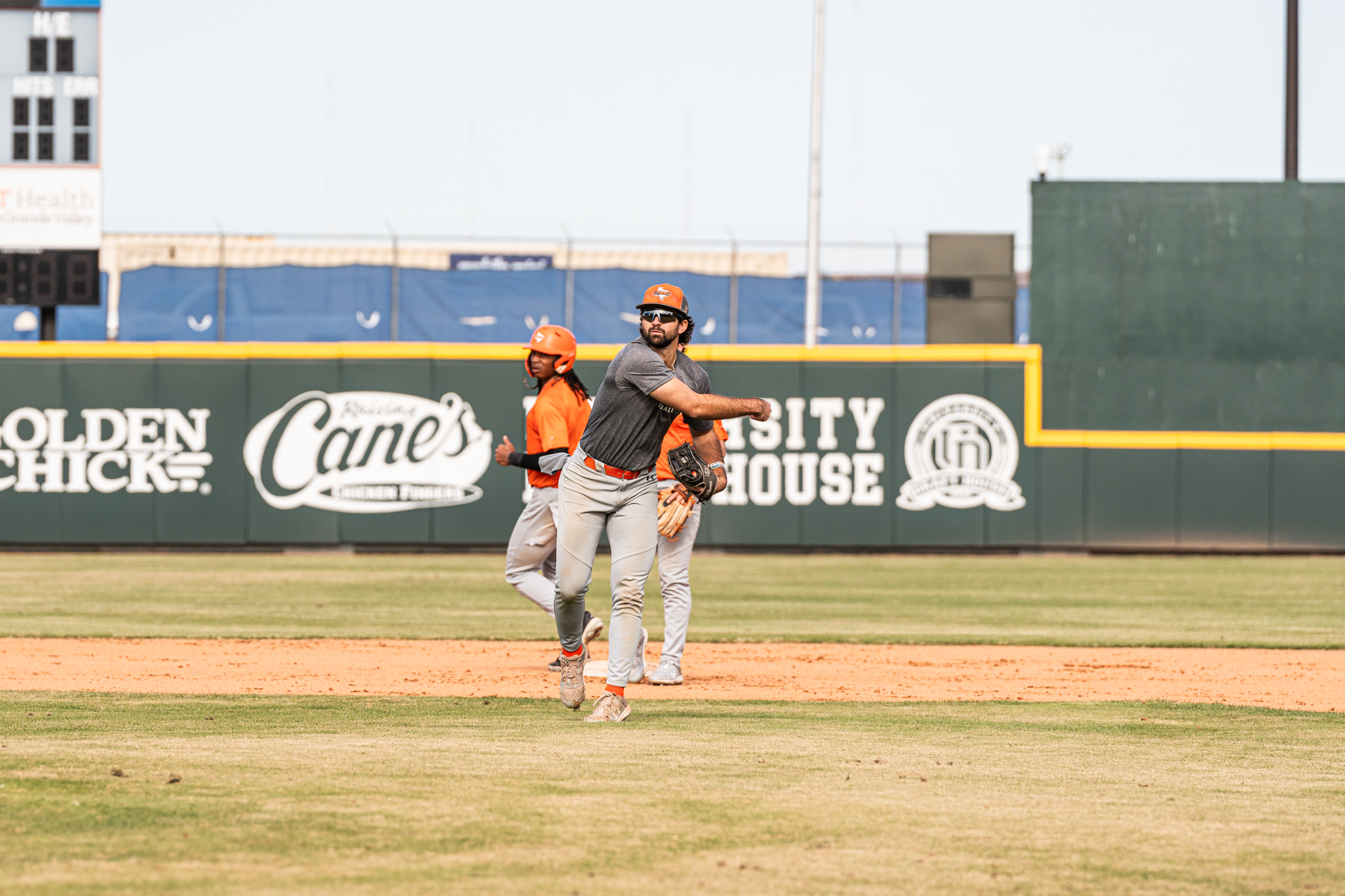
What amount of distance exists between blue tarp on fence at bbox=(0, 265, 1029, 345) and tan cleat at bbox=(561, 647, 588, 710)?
1898 cm

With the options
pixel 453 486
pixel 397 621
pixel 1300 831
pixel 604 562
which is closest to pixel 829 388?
pixel 604 562

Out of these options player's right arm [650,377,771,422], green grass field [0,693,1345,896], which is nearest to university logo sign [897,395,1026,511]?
green grass field [0,693,1345,896]

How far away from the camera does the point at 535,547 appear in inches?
329

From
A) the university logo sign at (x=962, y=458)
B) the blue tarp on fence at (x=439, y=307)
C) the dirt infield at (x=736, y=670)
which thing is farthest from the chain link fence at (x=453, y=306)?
the dirt infield at (x=736, y=670)

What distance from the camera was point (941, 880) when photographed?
3.82m

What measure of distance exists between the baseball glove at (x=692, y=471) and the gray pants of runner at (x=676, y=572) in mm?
837

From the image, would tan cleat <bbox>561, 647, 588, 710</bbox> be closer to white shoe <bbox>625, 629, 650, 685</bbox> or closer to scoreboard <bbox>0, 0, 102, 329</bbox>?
white shoe <bbox>625, 629, 650, 685</bbox>

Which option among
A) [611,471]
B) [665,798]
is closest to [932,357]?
[611,471]

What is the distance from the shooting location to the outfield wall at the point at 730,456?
1852cm

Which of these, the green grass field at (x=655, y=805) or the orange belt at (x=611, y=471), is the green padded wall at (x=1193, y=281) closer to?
the green grass field at (x=655, y=805)

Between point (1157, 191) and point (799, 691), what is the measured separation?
13.4m

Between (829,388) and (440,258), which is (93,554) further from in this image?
(440,258)

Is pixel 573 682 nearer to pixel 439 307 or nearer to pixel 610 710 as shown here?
pixel 610 710

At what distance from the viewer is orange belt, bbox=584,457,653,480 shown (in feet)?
21.1
